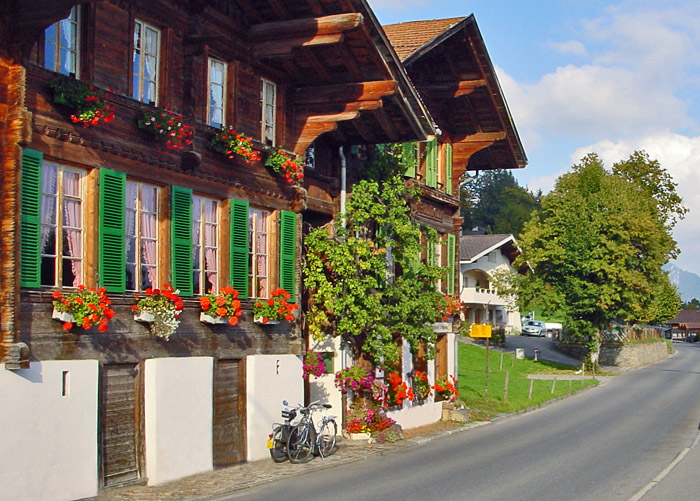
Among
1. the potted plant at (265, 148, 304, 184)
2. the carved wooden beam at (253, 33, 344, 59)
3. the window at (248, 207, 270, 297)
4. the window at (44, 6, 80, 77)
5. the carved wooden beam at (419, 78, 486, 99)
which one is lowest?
the window at (248, 207, 270, 297)

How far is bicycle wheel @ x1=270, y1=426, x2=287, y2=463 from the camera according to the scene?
1795cm

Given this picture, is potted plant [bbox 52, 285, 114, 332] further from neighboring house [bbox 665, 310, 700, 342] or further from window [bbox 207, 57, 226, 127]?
neighboring house [bbox 665, 310, 700, 342]

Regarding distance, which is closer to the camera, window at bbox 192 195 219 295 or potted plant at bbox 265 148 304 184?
window at bbox 192 195 219 295

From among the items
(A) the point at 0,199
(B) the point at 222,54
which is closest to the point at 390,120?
(B) the point at 222,54

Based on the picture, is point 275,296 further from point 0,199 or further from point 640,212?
point 640,212

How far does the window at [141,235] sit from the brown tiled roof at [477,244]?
5538 centimetres

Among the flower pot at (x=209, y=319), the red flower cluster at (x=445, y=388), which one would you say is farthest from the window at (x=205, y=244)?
the red flower cluster at (x=445, y=388)

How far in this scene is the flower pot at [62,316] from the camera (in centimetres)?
1342

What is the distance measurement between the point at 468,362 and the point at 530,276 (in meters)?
9.13

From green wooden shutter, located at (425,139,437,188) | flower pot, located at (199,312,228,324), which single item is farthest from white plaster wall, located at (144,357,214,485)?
green wooden shutter, located at (425,139,437,188)

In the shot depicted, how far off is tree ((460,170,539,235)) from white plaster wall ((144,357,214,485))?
89171 mm

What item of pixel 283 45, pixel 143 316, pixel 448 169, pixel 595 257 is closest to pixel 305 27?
pixel 283 45

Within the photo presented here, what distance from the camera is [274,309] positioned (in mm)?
18484

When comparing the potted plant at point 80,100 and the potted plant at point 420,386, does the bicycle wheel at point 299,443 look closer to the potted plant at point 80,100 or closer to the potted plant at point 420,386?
the potted plant at point 80,100
